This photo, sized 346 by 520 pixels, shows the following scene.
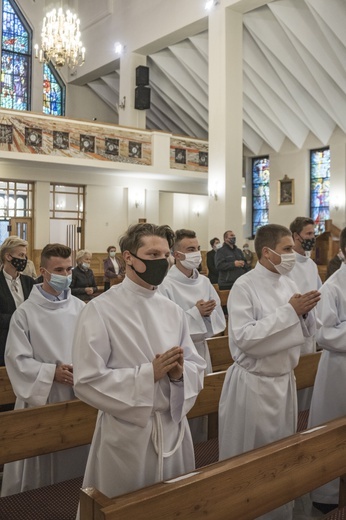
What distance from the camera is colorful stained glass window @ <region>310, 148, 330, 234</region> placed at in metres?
19.6

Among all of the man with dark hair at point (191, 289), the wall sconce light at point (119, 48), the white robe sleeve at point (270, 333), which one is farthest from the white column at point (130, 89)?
the white robe sleeve at point (270, 333)

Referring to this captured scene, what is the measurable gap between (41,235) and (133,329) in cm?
1524

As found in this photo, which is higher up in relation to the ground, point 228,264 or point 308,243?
point 308,243

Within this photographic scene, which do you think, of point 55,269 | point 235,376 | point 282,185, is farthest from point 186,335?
point 282,185

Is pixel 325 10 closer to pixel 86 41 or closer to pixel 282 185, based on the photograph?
pixel 282 185

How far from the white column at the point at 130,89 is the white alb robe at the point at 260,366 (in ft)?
Answer: 49.9

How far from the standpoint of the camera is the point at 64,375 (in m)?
3.19

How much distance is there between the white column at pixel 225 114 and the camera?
45.5 feet

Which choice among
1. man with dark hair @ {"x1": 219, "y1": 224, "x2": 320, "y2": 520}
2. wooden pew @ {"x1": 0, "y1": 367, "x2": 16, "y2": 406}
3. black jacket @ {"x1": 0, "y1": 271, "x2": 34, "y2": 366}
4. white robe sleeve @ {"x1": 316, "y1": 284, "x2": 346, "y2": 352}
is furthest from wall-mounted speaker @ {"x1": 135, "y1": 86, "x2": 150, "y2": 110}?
man with dark hair @ {"x1": 219, "y1": 224, "x2": 320, "y2": 520}

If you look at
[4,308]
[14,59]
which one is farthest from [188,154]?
[4,308]

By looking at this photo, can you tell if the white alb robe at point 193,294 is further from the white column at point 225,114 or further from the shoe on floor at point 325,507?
the white column at point 225,114

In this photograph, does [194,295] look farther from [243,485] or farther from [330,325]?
[243,485]

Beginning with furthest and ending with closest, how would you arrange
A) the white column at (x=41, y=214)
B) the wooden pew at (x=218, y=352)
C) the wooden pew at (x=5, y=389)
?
the white column at (x=41, y=214)
the wooden pew at (x=218, y=352)
the wooden pew at (x=5, y=389)

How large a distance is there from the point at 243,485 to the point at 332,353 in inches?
69.1
